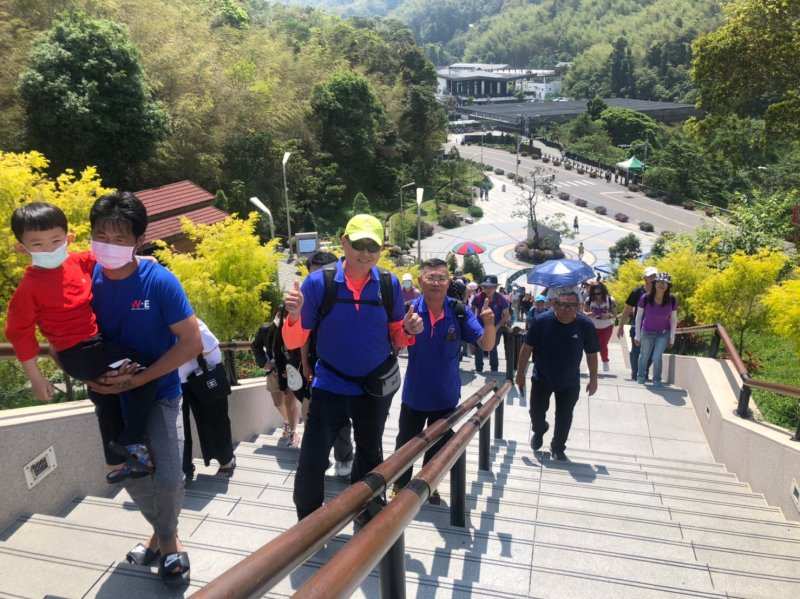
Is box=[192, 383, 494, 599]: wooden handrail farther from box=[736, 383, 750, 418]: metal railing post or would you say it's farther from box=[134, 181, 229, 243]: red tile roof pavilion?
box=[134, 181, 229, 243]: red tile roof pavilion

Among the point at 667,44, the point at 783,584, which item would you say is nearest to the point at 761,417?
the point at 783,584

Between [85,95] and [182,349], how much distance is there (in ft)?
74.7

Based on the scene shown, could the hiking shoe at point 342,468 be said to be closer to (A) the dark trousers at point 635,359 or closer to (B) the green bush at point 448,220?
(A) the dark trousers at point 635,359

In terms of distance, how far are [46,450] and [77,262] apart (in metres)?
1.45

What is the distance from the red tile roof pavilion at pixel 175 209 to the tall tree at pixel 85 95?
3.38m

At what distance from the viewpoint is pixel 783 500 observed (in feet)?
14.9

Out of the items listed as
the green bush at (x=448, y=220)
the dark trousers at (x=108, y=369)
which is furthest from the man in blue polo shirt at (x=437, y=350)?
the green bush at (x=448, y=220)

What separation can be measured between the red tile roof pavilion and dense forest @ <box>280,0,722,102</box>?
78.2 m

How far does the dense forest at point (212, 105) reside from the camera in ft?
70.7

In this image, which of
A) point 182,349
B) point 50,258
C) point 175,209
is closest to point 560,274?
point 182,349

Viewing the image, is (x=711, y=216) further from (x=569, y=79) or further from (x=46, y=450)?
(x=569, y=79)

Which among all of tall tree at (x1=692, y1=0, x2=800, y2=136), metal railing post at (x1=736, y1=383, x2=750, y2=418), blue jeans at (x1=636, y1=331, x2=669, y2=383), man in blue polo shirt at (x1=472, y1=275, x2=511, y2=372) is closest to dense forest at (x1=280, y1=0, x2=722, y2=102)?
tall tree at (x1=692, y1=0, x2=800, y2=136)

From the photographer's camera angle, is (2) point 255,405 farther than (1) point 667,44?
No

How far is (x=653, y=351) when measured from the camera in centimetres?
827
